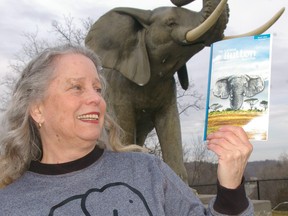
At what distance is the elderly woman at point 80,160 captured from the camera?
1.50 meters

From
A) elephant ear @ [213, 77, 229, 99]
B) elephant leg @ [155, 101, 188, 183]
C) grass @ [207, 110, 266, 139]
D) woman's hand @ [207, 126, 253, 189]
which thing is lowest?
elephant leg @ [155, 101, 188, 183]

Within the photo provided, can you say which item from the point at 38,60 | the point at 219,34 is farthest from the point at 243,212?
the point at 219,34

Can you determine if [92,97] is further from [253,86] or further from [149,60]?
[149,60]

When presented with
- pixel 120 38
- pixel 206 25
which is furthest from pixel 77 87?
pixel 120 38

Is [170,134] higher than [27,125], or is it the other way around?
[27,125]

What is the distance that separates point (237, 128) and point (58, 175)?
0.61 m

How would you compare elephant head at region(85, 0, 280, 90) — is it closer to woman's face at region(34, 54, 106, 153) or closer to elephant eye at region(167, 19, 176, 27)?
elephant eye at region(167, 19, 176, 27)

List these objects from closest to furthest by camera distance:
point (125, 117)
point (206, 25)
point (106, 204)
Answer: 1. point (106, 204)
2. point (206, 25)
3. point (125, 117)

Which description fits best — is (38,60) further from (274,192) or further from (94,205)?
(274,192)

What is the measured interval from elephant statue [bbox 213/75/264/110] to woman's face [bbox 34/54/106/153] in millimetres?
407

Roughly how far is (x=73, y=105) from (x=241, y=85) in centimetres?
57

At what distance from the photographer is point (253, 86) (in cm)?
164

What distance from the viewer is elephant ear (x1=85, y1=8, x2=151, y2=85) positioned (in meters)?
4.80

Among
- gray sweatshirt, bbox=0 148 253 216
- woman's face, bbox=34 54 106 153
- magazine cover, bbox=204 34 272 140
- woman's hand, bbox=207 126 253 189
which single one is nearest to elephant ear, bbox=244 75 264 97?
magazine cover, bbox=204 34 272 140
